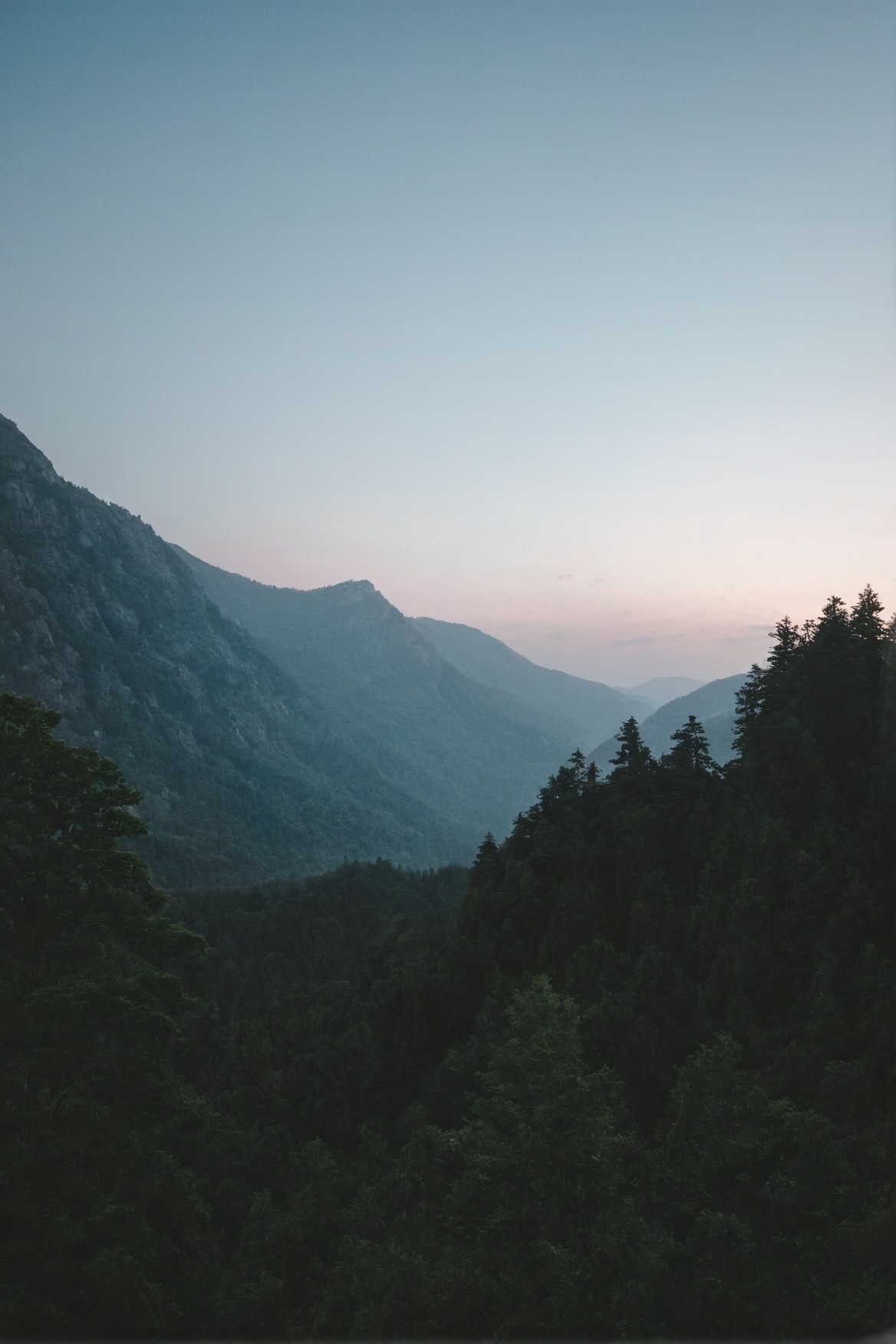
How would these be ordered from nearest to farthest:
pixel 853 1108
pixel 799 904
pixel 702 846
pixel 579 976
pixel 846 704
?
pixel 853 1108
pixel 799 904
pixel 579 976
pixel 846 704
pixel 702 846

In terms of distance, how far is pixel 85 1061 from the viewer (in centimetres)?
1711

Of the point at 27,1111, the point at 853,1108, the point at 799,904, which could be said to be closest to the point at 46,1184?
the point at 27,1111

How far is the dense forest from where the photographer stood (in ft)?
49.7

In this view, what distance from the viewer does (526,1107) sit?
17.4 metres

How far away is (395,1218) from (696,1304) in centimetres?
1047

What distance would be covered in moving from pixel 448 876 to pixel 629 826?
4193 inches

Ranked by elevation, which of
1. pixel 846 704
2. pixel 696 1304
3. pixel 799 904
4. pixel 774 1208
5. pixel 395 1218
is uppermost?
pixel 846 704

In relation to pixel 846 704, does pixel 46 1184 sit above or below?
below

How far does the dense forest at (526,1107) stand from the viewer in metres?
15.1

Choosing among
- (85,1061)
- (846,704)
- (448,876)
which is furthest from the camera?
(448,876)

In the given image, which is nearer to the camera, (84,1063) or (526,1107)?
(84,1063)

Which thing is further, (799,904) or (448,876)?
(448,876)

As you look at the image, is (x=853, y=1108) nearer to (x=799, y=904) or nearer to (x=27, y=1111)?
(x=799, y=904)

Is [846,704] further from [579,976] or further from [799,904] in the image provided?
[579,976]
